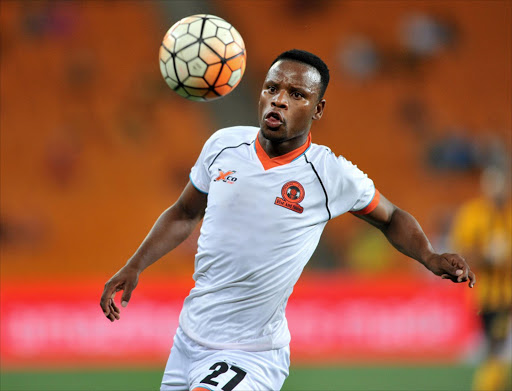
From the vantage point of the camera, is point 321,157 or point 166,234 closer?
point 321,157

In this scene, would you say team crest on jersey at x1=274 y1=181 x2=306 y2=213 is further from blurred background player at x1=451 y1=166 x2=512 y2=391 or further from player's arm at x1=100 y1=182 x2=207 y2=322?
blurred background player at x1=451 y1=166 x2=512 y2=391

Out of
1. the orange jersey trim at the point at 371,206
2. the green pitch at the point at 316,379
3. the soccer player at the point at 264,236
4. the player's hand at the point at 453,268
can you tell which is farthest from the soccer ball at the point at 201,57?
the green pitch at the point at 316,379

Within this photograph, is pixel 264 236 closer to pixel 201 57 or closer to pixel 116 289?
pixel 116 289

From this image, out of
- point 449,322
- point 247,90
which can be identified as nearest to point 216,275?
point 449,322

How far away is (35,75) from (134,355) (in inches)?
305

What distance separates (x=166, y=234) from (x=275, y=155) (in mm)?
718

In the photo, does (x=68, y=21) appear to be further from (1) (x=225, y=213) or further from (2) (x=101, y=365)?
(1) (x=225, y=213)

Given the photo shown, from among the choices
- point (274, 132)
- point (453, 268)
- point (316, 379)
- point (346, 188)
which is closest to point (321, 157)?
point (346, 188)

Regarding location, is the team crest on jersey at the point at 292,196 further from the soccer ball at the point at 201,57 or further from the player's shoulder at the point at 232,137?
the soccer ball at the point at 201,57

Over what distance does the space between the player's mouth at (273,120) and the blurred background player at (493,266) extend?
451 centimetres

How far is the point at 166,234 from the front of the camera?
394 centimetres

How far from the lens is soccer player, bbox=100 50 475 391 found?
11.7 ft

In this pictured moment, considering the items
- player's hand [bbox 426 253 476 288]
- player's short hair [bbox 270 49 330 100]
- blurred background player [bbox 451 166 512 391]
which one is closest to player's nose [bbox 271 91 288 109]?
player's short hair [bbox 270 49 330 100]

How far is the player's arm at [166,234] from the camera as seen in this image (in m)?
3.79
